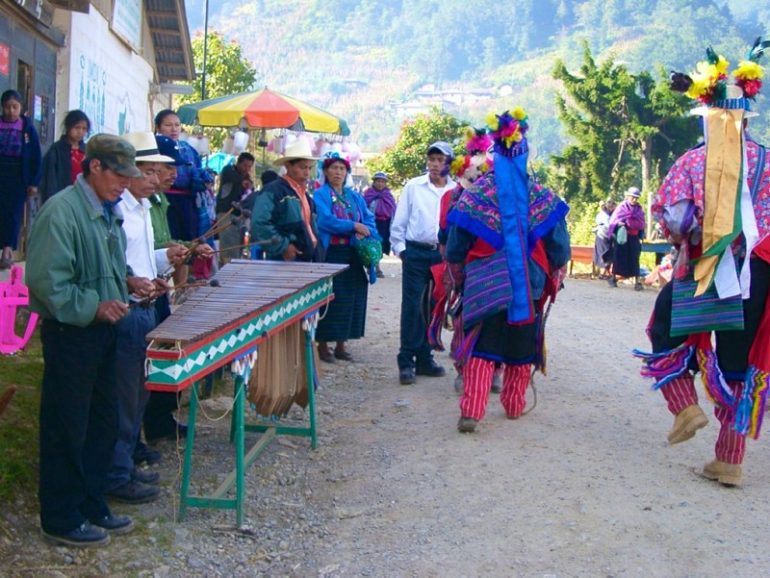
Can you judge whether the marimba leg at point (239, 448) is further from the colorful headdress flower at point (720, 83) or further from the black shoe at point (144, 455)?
the colorful headdress flower at point (720, 83)

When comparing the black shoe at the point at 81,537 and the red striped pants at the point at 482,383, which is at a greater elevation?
the red striped pants at the point at 482,383

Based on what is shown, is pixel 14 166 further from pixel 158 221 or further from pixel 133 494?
pixel 133 494

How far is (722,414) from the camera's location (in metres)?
5.58

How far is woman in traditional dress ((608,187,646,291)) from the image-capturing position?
61.2ft

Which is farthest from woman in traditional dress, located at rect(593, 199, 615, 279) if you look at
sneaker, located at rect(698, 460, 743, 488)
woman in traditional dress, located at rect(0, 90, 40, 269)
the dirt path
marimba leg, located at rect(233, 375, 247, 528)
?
marimba leg, located at rect(233, 375, 247, 528)

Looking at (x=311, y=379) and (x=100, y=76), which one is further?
(x=100, y=76)

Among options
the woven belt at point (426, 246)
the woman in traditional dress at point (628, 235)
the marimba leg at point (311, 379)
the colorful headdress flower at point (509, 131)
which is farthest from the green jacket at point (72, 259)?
the woman in traditional dress at point (628, 235)

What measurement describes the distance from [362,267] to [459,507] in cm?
391

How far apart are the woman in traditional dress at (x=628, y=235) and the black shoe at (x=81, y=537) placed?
1514cm

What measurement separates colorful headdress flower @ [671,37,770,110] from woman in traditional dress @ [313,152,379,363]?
3380 millimetres

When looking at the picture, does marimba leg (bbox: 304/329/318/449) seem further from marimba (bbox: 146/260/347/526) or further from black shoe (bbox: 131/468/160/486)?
black shoe (bbox: 131/468/160/486)

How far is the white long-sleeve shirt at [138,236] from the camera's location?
16.5 feet

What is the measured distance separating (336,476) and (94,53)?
9.78 meters

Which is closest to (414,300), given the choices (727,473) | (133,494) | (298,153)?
(298,153)
